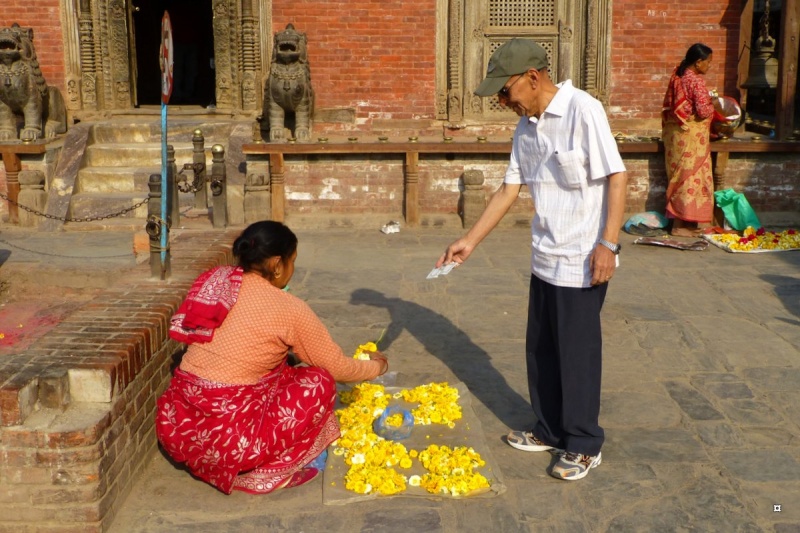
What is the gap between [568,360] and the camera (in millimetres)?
3955

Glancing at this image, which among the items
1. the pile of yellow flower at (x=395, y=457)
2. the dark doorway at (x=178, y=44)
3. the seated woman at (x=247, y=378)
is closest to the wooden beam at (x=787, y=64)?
the pile of yellow flower at (x=395, y=457)

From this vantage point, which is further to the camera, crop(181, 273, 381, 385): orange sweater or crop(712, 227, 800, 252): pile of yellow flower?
crop(712, 227, 800, 252): pile of yellow flower

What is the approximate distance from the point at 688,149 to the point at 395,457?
699 cm

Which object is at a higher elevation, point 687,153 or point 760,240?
point 687,153

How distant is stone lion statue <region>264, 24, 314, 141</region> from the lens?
1160 centimetres

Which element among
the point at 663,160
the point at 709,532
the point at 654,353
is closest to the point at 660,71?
the point at 663,160

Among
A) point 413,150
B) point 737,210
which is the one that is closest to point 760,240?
point 737,210

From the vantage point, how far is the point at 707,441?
442cm

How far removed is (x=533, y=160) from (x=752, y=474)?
1736 mm

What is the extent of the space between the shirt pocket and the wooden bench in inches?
260

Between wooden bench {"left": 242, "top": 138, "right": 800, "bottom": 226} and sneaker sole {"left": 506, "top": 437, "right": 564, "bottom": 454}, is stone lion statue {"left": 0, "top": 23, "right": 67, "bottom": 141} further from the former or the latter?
sneaker sole {"left": 506, "top": 437, "right": 564, "bottom": 454}

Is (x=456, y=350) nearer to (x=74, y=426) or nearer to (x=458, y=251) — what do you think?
(x=458, y=251)

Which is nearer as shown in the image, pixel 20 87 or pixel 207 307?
pixel 207 307

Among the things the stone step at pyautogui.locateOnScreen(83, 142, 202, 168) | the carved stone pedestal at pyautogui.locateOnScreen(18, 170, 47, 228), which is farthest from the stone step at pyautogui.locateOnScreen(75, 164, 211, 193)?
the carved stone pedestal at pyautogui.locateOnScreen(18, 170, 47, 228)
